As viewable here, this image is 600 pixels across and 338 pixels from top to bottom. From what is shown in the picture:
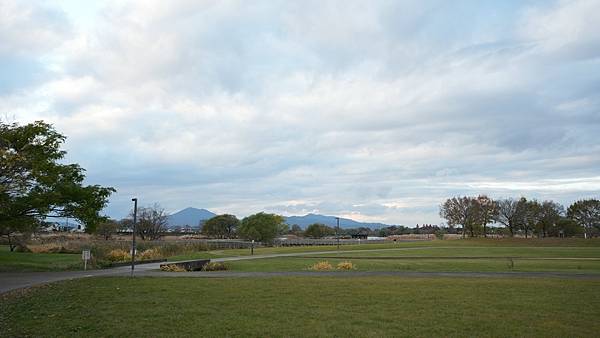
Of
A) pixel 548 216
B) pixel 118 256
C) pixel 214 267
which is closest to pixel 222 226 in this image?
pixel 548 216

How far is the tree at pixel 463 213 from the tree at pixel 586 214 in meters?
23.4

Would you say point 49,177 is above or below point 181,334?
above

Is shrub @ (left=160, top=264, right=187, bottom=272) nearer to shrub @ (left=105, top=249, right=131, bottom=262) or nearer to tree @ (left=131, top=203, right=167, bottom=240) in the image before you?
shrub @ (left=105, top=249, right=131, bottom=262)

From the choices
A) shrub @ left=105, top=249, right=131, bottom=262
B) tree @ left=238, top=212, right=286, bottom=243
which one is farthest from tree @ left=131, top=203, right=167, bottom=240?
shrub @ left=105, top=249, right=131, bottom=262

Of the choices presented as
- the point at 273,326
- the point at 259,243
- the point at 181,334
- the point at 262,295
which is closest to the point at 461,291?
the point at 262,295

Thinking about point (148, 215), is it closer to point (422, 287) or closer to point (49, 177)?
point (49, 177)

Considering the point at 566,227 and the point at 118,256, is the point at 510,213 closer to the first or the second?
the point at 566,227

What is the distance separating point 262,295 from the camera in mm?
13742

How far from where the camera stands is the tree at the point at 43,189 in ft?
77.5

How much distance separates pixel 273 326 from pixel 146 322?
2842 mm

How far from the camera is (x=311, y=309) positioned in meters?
11.3

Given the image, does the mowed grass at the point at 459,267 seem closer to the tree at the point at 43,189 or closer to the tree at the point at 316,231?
the tree at the point at 43,189

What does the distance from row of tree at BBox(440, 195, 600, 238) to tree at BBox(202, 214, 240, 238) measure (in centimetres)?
5601

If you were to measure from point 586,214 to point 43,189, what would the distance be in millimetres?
105936
